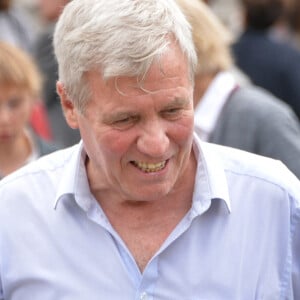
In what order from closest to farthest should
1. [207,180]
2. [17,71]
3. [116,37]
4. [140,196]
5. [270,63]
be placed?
[116,37]
[140,196]
[207,180]
[17,71]
[270,63]

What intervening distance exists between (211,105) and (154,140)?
A: 59.9 inches

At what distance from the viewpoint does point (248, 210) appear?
2.90 meters

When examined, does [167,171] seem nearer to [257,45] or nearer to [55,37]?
[55,37]

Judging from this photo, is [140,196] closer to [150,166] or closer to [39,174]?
[150,166]

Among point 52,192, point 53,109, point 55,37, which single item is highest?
point 55,37

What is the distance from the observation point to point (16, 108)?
4926mm

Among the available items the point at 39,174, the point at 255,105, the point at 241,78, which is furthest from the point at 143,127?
the point at 241,78

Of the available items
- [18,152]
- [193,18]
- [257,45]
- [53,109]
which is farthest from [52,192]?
[257,45]

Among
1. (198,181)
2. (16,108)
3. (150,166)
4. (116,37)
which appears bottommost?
(16,108)

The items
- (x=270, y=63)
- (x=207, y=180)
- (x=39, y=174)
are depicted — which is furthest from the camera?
(x=270, y=63)

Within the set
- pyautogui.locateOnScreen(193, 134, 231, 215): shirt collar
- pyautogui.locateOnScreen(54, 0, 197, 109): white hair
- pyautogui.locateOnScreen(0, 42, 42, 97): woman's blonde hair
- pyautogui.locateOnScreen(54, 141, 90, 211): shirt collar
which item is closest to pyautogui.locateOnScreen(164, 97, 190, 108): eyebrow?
pyautogui.locateOnScreen(54, 0, 197, 109): white hair

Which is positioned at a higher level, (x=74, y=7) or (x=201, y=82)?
(x=74, y=7)

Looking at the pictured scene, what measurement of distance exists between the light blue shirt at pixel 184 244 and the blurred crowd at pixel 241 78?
997mm

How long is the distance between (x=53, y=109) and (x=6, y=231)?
3758 millimetres
